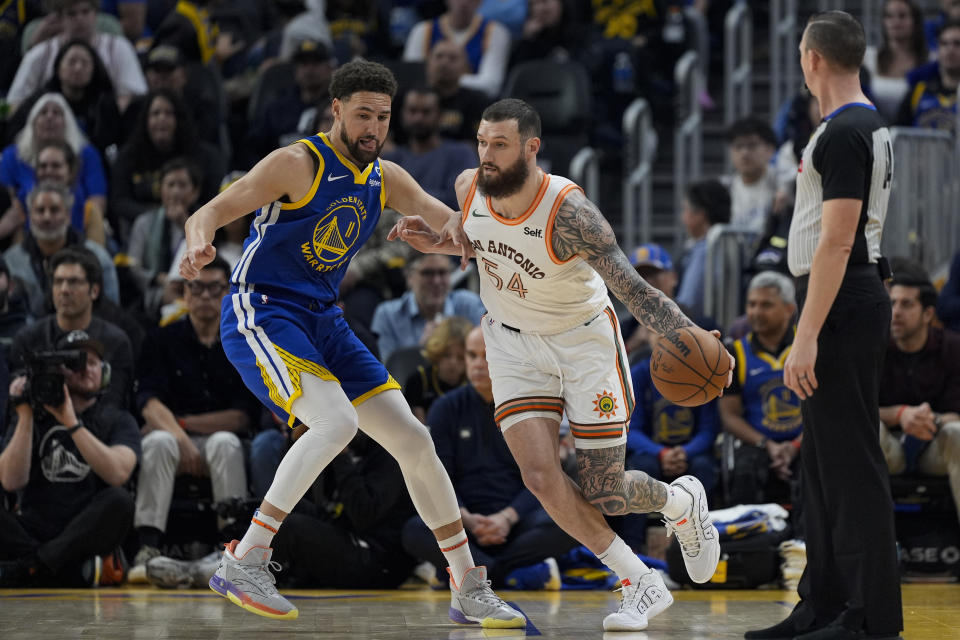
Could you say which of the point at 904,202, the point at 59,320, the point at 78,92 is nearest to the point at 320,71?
the point at 78,92

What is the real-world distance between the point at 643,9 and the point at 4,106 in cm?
597

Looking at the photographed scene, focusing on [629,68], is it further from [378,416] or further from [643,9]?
[378,416]

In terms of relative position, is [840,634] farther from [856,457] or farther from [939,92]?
[939,92]

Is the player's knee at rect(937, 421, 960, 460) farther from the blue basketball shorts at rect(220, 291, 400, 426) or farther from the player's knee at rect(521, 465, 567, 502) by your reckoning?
the blue basketball shorts at rect(220, 291, 400, 426)

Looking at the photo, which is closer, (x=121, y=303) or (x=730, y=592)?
(x=730, y=592)

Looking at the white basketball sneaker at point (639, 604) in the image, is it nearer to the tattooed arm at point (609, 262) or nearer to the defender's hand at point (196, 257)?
the tattooed arm at point (609, 262)

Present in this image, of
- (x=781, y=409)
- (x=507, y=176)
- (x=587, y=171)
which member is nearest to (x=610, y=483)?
(x=507, y=176)

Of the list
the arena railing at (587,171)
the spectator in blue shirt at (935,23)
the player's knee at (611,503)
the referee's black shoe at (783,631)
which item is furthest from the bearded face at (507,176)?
the spectator in blue shirt at (935,23)

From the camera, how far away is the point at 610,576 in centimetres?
766

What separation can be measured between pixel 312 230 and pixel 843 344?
2204mm

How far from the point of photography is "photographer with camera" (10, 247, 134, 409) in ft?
26.2

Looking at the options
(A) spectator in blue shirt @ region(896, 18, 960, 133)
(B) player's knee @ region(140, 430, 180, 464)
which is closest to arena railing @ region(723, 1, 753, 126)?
(A) spectator in blue shirt @ region(896, 18, 960, 133)

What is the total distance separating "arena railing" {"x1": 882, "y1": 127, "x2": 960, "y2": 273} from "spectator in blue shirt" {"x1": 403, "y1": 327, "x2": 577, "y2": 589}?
3.13 metres

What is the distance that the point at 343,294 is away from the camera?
31.6ft
